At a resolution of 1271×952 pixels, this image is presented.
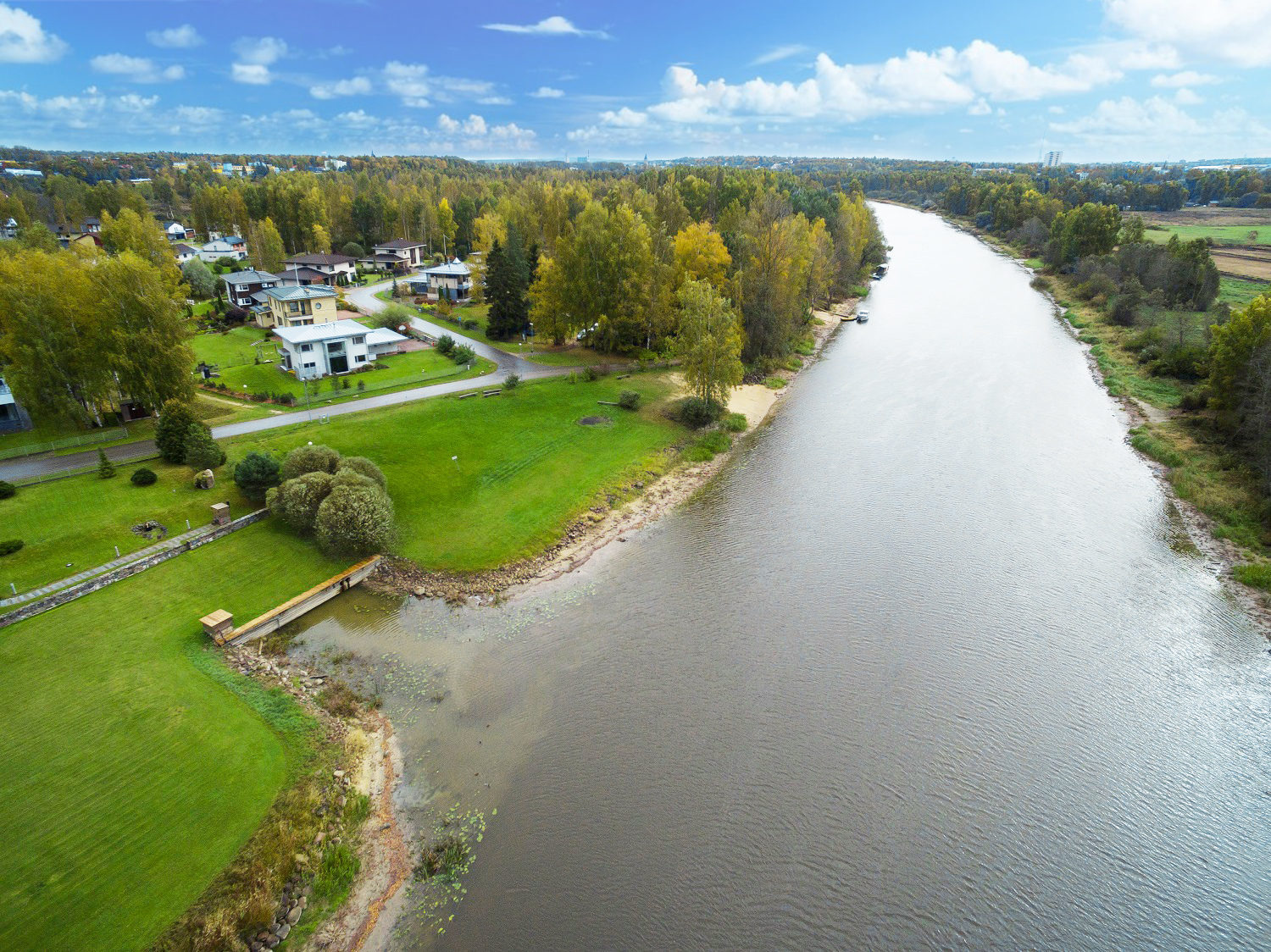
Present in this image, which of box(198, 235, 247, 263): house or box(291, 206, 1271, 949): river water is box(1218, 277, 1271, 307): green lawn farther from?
box(198, 235, 247, 263): house

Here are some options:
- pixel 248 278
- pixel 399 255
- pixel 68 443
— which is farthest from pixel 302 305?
pixel 399 255

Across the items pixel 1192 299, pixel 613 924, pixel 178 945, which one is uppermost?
pixel 1192 299

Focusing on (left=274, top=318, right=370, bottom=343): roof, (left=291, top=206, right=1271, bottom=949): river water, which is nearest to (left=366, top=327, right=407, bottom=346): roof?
(left=274, top=318, right=370, bottom=343): roof

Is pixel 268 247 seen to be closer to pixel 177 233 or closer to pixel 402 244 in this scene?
pixel 402 244

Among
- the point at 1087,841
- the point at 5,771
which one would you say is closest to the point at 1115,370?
the point at 1087,841

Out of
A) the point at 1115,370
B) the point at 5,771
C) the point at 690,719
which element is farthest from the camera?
the point at 1115,370

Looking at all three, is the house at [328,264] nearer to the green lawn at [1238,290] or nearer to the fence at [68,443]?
the fence at [68,443]

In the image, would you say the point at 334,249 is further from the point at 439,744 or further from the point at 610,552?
the point at 439,744
